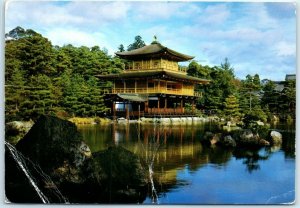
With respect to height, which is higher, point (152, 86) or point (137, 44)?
point (137, 44)

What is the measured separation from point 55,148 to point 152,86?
3.01 metres

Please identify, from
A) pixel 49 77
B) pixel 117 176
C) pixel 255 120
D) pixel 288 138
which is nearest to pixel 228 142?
pixel 255 120

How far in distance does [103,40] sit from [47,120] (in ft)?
4.16

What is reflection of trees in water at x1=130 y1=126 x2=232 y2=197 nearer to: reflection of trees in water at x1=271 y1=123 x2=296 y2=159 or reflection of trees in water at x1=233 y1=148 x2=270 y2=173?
reflection of trees in water at x1=233 y1=148 x2=270 y2=173

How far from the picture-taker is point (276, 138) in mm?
4875

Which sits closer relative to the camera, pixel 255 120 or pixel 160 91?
pixel 255 120

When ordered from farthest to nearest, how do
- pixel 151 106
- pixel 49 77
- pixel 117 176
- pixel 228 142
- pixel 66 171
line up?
pixel 151 106 < pixel 228 142 < pixel 49 77 < pixel 117 176 < pixel 66 171

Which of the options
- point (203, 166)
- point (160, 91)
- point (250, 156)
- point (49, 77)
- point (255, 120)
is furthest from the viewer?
point (160, 91)

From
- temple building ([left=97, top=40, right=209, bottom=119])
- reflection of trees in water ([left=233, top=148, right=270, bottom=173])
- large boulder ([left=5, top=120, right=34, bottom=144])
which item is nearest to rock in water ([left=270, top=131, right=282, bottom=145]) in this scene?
reflection of trees in water ([left=233, top=148, right=270, bottom=173])

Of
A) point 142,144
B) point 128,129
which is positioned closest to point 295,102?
point 142,144

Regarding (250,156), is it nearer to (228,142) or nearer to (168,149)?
(228,142)

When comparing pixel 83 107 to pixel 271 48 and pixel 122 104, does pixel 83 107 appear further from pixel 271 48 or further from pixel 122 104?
pixel 271 48

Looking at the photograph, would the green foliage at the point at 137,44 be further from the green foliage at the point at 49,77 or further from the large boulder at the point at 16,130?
the large boulder at the point at 16,130

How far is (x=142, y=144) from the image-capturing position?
4.77 meters
